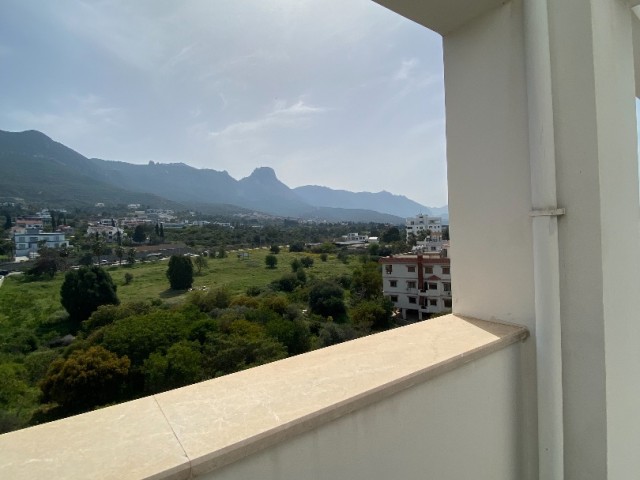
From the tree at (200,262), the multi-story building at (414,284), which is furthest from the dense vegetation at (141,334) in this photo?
the multi-story building at (414,284)

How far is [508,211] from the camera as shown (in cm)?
107

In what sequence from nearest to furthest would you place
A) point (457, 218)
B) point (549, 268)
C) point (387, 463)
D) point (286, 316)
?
1. point (387, 463)
2. point (549, 268)
3. point (457, 218)
4. point (286, 316)

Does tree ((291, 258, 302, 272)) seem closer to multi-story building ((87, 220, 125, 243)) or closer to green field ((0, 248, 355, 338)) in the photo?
green field ((0, 248, 355, 338))

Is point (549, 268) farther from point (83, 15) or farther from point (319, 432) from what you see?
point (83, 15)

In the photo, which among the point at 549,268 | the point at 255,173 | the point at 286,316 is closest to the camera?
the point at 549,268

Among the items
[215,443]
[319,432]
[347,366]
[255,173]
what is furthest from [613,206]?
[255,173]

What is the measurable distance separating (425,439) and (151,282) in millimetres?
16286

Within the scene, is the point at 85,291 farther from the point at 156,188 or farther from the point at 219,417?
the point at 156,188

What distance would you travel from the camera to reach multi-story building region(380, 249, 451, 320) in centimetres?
995

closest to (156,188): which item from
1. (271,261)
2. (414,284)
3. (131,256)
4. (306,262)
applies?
(271,261)

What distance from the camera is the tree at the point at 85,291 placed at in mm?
11734

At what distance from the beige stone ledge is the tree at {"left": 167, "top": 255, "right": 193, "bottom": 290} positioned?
15.8m

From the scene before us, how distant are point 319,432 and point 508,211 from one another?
888mm

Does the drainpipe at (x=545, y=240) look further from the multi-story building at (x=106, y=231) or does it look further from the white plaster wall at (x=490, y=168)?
the multi-story building at (x=106, y=231)
